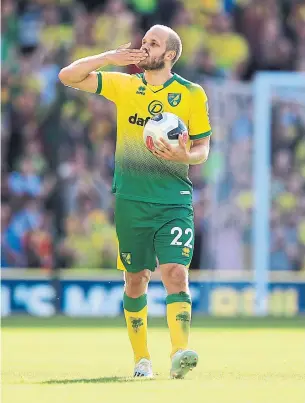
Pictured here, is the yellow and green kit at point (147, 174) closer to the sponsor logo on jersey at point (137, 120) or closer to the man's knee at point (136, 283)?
the sponsor logo on jersey at point (137, 120)

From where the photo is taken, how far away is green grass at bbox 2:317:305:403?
6.98 meters

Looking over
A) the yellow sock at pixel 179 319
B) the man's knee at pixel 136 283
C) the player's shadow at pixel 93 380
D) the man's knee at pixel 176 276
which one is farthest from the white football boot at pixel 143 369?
the man's knee at pixel 176 276

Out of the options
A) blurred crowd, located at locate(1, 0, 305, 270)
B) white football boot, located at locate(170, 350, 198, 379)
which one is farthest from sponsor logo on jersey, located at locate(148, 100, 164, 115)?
blurred crowd, located at locate(1, 0, 305, 270)

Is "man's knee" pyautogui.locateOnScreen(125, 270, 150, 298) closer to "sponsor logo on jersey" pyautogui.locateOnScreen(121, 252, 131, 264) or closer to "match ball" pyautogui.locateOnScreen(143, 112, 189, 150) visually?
"sponsor logo on jersey" pyautogui.locateOnScreen(121, 252, 131, 264)

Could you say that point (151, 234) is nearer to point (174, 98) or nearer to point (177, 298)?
point (177, 298)

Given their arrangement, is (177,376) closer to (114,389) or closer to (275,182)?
(114,389)

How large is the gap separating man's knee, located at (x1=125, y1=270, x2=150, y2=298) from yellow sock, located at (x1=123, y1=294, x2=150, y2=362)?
0.12 feet

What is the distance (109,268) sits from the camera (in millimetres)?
17797

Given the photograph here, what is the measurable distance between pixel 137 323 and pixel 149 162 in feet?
3.72

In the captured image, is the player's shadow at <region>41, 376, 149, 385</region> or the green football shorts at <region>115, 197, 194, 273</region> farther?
the green football shorts at <region>115, 197, 194, 273</region>

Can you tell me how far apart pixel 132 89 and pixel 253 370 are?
2.26 metres

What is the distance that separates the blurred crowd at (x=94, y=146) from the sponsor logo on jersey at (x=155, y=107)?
911cm

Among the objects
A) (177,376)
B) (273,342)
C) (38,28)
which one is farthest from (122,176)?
(38,28)

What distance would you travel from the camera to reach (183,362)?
7.73m
